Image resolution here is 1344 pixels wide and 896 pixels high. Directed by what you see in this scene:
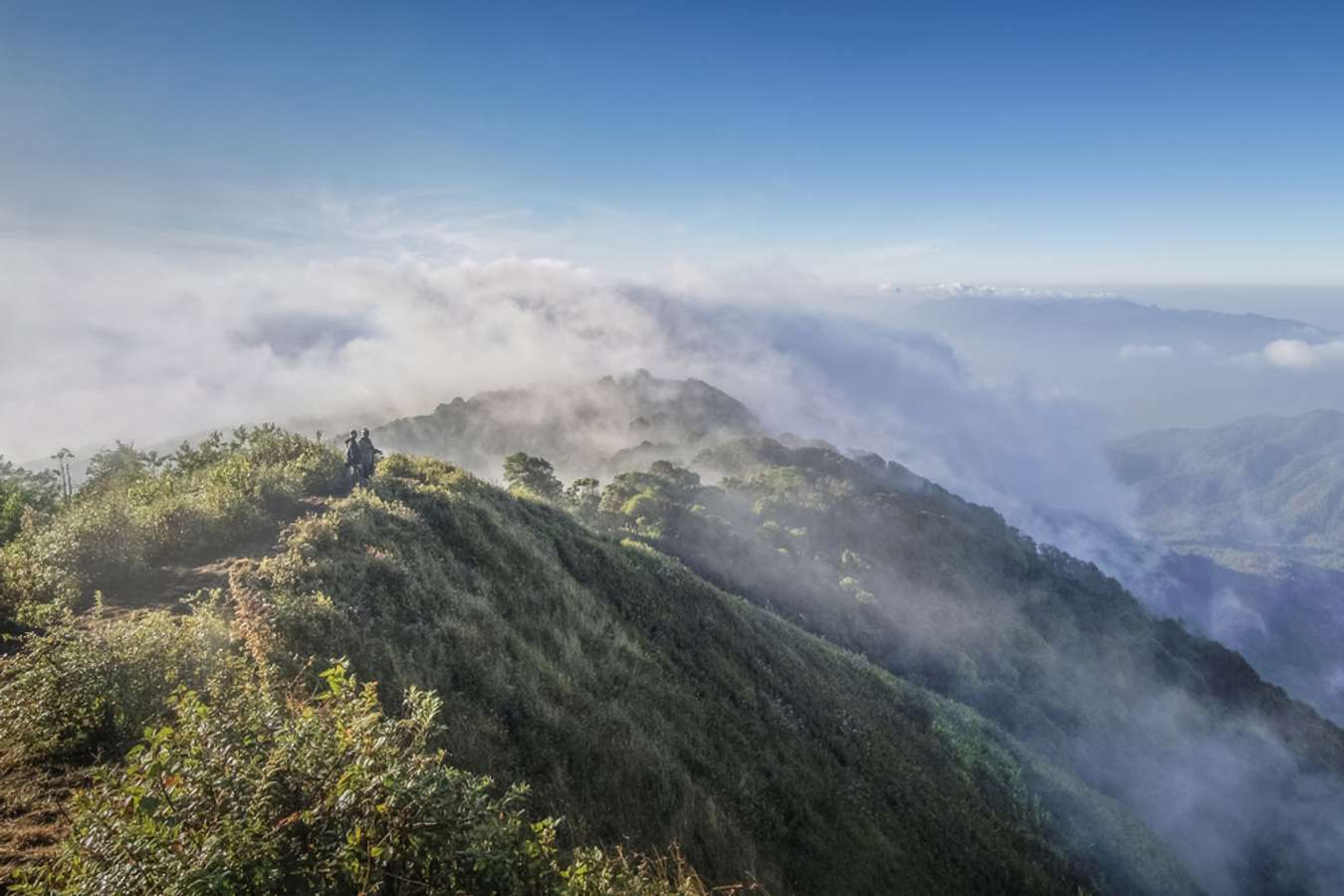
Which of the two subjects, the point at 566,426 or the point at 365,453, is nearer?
the point at 365,453

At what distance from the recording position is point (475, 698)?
11.2m

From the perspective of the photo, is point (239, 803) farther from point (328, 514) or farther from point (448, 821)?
point (328, 514)

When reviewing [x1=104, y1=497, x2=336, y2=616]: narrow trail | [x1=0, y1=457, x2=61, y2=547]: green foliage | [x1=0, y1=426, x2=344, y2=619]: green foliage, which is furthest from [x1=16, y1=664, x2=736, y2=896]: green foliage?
[x1=0, y1=457, x2=61, y2=547]: green foliage

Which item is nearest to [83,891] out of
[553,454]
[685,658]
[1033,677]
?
[685,658]

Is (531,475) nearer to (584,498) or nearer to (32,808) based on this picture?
(584,498)

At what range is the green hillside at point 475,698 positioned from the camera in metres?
5.03

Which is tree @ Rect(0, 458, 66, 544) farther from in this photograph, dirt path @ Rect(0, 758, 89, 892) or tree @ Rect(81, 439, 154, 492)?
dirt path @ Rect(0, 758, 89, 892)

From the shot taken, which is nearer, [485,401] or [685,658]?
[685,658]

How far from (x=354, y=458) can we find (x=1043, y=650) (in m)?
66.6

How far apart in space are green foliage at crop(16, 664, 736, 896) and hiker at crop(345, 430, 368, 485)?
14.8 metres

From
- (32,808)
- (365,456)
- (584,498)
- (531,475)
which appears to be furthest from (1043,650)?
(32,808)

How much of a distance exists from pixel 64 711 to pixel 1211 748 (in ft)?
242

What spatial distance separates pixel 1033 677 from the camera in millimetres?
55094

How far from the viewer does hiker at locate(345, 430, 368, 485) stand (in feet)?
61.2
